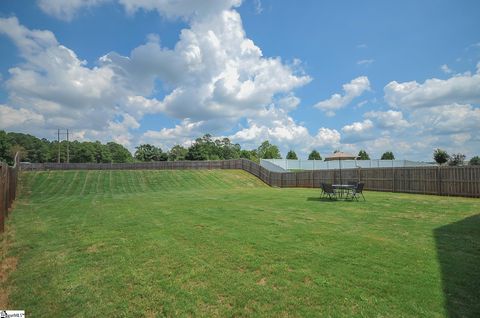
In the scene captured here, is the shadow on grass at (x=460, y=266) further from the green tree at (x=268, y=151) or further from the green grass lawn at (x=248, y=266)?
the green tree at (x=268, y=151)

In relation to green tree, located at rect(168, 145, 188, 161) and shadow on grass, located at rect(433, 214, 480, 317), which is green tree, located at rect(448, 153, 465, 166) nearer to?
shadow on grass, located at rect(433, 214, 480, 317)

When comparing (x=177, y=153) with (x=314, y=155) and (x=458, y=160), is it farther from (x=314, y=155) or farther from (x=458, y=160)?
(x=458, y=160)

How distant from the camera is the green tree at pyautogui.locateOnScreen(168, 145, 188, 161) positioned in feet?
308

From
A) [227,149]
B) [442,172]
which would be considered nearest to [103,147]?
[227,149]

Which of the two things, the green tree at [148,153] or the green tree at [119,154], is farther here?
the green tree at [119,154]

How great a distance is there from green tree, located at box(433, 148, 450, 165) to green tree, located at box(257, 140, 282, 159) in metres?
43.6

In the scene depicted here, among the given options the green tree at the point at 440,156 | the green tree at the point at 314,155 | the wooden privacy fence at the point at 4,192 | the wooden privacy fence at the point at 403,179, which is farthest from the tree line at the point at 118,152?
the wooden privacy fence at the point at 4,192

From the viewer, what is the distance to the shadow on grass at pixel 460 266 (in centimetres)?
334

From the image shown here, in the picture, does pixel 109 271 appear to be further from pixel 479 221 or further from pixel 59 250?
pixel 479 221

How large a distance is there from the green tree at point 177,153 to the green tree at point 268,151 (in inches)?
941

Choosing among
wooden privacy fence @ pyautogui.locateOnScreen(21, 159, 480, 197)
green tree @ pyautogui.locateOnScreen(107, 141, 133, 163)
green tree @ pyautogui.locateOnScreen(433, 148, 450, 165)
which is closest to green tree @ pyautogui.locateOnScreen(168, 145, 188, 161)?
green tree @ pyautogui.locateOnScreen(107, 141, 133, 163)

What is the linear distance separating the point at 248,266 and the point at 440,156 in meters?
41.2

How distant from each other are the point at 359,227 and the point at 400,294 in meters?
3.78

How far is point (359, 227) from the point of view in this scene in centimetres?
728
